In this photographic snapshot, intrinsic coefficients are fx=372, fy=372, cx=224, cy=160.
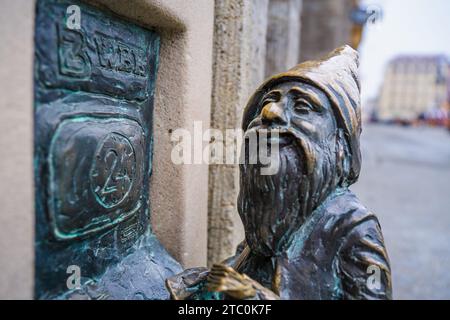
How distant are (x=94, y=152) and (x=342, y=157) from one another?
707 millimetres

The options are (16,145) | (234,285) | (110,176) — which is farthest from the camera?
(110,176)

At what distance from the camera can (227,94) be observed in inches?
66.9

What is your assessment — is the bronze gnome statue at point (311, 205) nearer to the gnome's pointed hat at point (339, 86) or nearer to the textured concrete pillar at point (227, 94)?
the gnome's pointed hat at point (339, 86)

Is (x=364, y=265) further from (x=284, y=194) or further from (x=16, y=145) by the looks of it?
(x=16, y=145)

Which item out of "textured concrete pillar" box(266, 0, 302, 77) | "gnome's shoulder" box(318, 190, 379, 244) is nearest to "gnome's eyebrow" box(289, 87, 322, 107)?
"gnome's shoulder" box(318, 190, 379, 244)

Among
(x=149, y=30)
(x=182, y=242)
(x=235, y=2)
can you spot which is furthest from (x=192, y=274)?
(x=235, y=2)

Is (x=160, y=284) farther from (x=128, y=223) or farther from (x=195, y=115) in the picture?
(x=195, y=115)

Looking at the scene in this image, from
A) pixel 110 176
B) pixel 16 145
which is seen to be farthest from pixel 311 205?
pixel 16 145

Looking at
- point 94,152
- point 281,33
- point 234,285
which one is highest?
point 281,33

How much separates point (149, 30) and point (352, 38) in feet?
24.7

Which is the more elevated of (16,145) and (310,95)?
(310,95)

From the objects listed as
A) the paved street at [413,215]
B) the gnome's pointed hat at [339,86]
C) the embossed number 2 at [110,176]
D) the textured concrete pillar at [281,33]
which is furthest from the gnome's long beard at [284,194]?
the paved street at [413,215]

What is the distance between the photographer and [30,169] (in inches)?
32.3

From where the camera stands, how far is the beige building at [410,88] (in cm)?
4272
